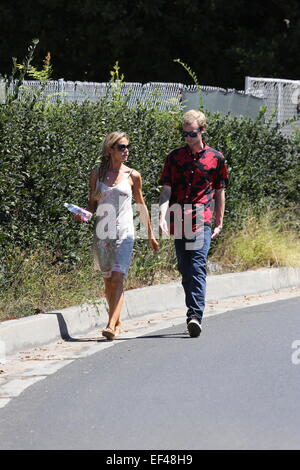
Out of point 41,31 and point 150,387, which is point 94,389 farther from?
point 41,31

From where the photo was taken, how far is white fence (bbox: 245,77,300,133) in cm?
1825

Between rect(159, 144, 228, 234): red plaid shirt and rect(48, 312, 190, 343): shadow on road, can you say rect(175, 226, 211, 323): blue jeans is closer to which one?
rect(159, 144, 228, 234): red plaid shirt

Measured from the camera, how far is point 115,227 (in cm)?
1057

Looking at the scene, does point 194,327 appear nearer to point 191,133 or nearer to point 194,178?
point 194,178

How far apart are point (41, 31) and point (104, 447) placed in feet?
88.6

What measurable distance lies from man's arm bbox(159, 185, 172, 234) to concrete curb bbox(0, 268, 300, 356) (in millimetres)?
1037

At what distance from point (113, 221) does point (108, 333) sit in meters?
0.95

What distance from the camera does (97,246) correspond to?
10680mm

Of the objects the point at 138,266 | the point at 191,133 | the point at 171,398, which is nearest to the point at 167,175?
the point at 191,133

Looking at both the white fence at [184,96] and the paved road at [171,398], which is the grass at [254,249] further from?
the paved road at [171,398]

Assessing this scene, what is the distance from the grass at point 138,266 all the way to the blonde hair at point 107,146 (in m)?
1.11

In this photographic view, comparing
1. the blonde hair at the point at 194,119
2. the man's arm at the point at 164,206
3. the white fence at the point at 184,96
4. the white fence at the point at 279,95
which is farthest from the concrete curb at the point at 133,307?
the white fence at the point at 279,95

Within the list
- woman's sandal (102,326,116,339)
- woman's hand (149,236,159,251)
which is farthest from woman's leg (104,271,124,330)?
woman's hand (149,236,159,251)

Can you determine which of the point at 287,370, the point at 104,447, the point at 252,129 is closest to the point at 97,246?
the point at 287,370
